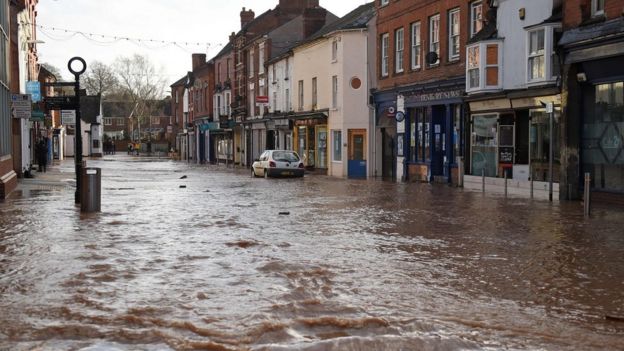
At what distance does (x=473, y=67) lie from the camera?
2606 centimetres

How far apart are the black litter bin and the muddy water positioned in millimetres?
436

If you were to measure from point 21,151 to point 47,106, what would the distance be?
1257 cm

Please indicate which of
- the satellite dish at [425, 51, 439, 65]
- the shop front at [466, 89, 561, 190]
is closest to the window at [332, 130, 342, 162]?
the satellite dish at [425, 51, 439, 65]

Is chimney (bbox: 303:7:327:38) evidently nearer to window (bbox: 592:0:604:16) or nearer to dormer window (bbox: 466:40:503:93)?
dormer window (bbox: 466:40:503:93)

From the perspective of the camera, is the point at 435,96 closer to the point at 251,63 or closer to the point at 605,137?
the point at 605,137

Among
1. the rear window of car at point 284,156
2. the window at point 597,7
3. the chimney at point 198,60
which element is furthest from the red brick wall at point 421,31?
the chimney at point 198,60

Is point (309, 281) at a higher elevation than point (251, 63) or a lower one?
lower

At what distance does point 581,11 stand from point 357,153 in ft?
65.7

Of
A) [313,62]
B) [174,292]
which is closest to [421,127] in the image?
[313,62]

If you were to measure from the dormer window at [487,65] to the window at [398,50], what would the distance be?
8.92 metres

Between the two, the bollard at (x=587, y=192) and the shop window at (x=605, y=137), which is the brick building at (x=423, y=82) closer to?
the shop window at (x=605, y=137)

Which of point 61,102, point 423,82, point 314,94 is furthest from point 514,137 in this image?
point 314,94

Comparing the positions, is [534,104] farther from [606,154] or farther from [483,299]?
[483,299]

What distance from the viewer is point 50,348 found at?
6215mm
